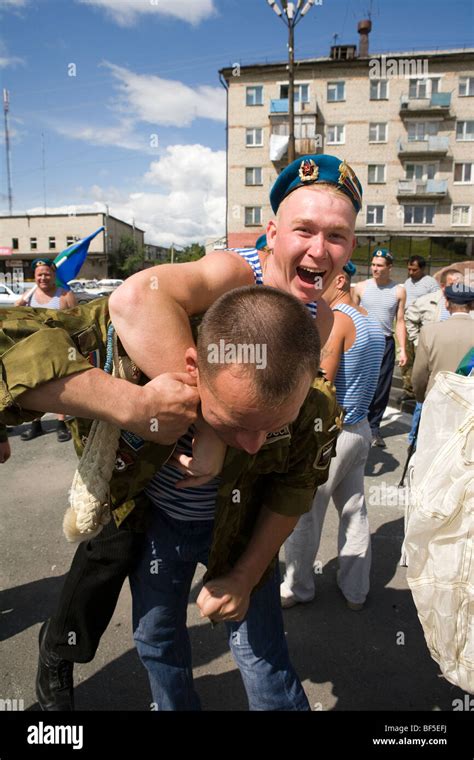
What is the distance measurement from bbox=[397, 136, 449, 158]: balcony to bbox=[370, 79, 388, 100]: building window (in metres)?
3.51

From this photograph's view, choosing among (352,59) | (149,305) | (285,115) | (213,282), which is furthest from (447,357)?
(352,59)

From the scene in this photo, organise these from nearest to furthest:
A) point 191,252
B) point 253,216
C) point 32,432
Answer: point 32,432 → point 253,216 → point 191,252

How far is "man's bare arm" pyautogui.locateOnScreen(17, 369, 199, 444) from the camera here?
1.21m

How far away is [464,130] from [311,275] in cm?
4169

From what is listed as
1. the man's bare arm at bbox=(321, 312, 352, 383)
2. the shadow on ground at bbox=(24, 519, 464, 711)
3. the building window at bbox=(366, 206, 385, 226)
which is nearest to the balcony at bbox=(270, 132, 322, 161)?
the building window at bbox=(366, 206, 385, 226)

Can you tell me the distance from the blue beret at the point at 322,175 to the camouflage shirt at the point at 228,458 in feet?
2.13

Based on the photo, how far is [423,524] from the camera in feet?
5.05

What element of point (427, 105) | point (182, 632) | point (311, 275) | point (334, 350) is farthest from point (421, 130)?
point (182, 632)

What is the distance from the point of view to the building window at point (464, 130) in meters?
35.6

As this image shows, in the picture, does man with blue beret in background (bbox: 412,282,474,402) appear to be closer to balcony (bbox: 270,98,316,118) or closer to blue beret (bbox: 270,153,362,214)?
blue beret (bbox: 270,153,362,214)

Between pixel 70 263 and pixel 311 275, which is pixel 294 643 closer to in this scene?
pixel 311 275

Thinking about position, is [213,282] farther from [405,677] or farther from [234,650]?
[405,677]

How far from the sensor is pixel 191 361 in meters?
1.33
